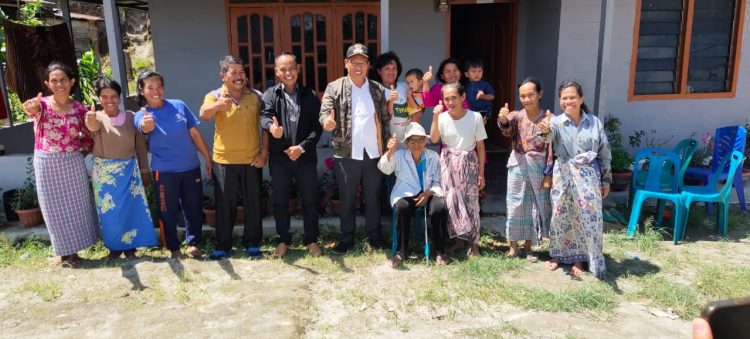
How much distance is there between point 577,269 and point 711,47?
4.08 metres

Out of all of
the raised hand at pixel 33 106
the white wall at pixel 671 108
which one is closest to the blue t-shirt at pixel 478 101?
the white wall at pixel 671 108

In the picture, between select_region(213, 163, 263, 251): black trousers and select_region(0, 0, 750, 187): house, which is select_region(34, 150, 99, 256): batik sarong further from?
select_region(0, 0, 750, 187): house

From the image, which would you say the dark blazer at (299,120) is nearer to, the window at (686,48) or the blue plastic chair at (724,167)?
the blue plastic chair at (724,167)

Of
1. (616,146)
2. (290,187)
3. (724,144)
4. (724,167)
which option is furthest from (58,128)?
(724,144)

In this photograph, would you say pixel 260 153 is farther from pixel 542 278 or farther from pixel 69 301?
pixel 542 278

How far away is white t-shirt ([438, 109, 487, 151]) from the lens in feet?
12.5

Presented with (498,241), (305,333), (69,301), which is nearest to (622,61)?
(498,241)

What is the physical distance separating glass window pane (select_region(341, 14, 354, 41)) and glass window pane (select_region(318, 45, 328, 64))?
30cm

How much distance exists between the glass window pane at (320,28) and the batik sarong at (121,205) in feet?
10.1

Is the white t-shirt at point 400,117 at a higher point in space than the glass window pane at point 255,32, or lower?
lower

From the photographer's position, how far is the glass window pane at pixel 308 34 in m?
6.30

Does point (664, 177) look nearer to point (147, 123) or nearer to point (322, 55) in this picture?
point (322, 55)

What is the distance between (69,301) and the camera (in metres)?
3.46

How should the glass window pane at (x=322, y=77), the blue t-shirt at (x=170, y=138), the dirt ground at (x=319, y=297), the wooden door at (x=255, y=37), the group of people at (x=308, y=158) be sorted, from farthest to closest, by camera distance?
the glass window pane at (x=322, y=77)
the wooden door at (x=255, y=37)
the blue t-shirt at (x=170, y=138)
the group of people at (x=308, y=158)
the dirt ground at (x=319, y=297)
